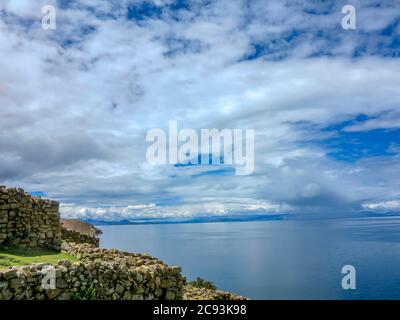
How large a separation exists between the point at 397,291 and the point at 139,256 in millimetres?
58222

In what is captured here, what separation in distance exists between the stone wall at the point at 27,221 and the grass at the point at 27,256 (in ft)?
1.73

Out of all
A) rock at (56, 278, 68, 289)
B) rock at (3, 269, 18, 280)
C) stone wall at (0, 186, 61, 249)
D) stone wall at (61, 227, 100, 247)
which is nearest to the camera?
rock at (3, 269, 18, 280)

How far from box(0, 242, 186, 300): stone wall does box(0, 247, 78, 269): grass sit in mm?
1036

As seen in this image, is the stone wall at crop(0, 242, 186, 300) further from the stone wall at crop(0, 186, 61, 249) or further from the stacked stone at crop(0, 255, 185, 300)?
the stone wall at crop(0, 186, 61, 249)

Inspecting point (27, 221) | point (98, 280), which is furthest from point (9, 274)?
point (27, 221)

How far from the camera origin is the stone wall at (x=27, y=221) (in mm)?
18656

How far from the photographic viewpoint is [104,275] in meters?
14.3

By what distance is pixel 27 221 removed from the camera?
63.1 feet

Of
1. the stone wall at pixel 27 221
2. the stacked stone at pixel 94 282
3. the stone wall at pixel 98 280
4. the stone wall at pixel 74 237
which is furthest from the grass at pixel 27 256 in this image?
the stone wall at pixel 74 237

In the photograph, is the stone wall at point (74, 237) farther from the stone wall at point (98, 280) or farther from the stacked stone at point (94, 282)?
the stacked stone at point (94, 282)

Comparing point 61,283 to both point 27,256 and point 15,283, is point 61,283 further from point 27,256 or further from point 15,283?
point 27,256

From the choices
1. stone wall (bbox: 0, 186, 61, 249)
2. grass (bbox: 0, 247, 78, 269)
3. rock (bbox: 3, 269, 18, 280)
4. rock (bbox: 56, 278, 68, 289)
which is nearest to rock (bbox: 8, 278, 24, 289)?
rock (bbox: 3, 269, 18, 280)

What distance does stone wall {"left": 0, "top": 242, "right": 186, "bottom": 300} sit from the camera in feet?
40.1
